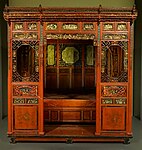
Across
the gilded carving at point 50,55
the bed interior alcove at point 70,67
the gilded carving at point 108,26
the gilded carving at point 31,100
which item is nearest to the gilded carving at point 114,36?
the gilded carving at point 108,26

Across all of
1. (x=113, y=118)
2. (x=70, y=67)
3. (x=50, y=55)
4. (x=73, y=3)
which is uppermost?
(x=73, y=3)

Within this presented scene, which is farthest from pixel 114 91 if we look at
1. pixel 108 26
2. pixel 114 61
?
pixel 108 26

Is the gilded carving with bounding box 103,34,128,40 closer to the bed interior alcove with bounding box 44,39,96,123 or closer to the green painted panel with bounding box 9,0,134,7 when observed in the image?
the bed interior alcove with bounding box 44,39,96,123

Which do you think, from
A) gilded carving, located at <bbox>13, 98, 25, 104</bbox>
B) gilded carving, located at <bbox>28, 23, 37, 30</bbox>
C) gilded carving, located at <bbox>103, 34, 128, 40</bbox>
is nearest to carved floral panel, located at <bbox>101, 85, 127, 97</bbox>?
gilded carving, located at <bbox>103, 34, 128, 40</bbox>

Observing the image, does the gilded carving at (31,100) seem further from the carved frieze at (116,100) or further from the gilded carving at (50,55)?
A: the gilded carving at (50,55)

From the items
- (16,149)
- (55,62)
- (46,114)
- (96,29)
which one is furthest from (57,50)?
(16,149)

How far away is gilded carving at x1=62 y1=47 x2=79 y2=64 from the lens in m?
7.23

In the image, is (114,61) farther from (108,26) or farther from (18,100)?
(18,100)

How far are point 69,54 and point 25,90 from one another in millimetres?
1911

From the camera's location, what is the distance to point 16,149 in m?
5.30

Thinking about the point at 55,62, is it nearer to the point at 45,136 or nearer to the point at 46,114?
the point at 46,114

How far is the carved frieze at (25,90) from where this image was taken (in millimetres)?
5578

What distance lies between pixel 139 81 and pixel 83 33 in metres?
3.10

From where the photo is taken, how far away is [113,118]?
5.59 meters
